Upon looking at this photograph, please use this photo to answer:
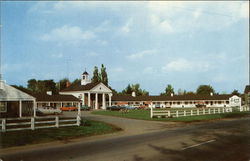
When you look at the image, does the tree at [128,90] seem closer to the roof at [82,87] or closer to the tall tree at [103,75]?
the tall tree at [103,75]

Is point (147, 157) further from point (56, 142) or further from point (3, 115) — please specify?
point (3, 115)

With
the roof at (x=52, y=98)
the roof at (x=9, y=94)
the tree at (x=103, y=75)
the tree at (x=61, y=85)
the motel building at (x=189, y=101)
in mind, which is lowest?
the motel building at (x=189, y=101)

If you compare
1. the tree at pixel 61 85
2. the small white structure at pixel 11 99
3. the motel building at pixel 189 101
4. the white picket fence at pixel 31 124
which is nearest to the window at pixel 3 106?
the small white structure at pixel 11 99

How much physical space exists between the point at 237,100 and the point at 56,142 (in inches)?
3612

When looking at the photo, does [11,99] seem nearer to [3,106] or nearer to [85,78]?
[3,106]

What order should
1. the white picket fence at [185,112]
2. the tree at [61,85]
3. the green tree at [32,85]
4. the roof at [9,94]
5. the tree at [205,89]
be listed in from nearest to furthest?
1. the roof at [9,94]
2. the white picket fence at [185,112]
3. the tree at [61,85]
4. the green tree at [32,85]
5. the tree at [205,89]

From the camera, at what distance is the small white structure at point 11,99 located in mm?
35062

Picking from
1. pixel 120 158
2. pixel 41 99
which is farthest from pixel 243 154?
pixel 41 99

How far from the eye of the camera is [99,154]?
37.8 ft

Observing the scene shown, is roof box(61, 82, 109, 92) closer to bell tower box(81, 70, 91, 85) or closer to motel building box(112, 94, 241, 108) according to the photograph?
bell tower box(81, 70, 91, 85)

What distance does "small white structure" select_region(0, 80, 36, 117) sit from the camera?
3506 cm

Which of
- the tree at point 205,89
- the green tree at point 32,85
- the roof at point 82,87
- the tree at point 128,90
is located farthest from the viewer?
the tree at point 205,89

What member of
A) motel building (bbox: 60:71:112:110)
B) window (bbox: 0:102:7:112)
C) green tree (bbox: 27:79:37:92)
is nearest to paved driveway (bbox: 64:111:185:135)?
window (bbox: 0:102:7:112)

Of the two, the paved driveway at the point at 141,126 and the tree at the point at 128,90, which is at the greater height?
the tree at the point at 128,90
